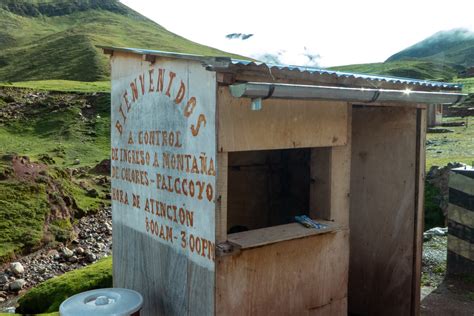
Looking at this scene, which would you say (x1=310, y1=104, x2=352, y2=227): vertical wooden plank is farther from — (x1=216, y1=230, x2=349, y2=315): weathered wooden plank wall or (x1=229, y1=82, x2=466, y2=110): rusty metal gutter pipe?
(x1=229, y1=82, x2=466, y2=110): rusty metal gutter pipe

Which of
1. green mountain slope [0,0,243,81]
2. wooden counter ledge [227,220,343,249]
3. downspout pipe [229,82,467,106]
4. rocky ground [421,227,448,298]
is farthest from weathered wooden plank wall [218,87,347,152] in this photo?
green mountain slope [0,0,243,81]

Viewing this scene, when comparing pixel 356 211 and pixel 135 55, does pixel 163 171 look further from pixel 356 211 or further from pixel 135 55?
pixel 356 211

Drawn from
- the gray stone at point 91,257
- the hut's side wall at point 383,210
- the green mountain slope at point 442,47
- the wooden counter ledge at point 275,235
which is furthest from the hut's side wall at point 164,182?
the green mountain slope at point 442,47

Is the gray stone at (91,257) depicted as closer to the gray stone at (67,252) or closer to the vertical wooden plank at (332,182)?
the gray stone at (67,252)

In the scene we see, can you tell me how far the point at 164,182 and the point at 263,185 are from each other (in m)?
2.70

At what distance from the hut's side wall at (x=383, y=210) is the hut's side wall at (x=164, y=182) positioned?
3049mm

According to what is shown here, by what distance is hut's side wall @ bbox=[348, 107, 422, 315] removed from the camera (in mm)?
7223

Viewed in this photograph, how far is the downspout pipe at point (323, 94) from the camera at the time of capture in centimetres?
455

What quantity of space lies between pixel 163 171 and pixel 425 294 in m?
5.31

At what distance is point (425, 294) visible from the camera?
8664mm

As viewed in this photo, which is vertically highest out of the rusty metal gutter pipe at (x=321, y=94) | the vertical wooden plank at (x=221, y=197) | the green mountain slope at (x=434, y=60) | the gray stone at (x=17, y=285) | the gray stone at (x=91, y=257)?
the green mountain slope at (x=434, y=60)

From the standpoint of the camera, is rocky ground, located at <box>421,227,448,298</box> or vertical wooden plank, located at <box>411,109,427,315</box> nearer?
vertical wooden plank, located at <box>411,109,427,315</box>

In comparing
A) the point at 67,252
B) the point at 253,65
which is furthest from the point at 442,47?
the point at 253,65

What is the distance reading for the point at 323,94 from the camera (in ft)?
16.4
